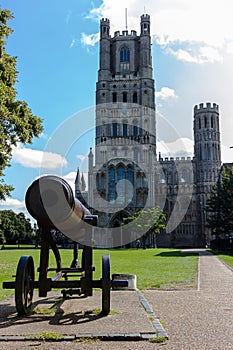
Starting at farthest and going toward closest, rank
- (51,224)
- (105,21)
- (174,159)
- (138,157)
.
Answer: (174,159), (105,21), (138,157), (51,224)

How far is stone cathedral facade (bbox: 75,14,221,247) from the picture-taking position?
228ft

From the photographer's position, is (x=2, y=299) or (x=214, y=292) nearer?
(x=2, y=299)

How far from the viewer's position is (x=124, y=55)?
7800 cm

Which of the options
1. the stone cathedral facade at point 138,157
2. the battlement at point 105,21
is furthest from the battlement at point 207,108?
the battlement at point 105,21

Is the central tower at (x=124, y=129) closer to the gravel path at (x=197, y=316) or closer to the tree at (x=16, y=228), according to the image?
the tree at (x=16, y=228)

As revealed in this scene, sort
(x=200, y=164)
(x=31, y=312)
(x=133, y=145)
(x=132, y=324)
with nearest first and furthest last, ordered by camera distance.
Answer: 1. (x=132, y=324)
2. (x=31, y=312)
3. (x=133, y=145)
4. (x=200, y=164)

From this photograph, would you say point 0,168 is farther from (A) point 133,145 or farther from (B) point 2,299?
(A) point 133,145

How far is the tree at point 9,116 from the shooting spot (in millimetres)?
16984

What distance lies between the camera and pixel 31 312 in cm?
828

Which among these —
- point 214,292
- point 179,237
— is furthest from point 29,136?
point 179,237

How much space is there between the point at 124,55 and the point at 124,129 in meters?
15.0

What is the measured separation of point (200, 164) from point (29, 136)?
59989mm

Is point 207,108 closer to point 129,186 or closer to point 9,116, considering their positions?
point 129,186

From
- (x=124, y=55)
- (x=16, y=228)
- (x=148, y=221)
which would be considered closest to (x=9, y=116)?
(x=148, y=221)
